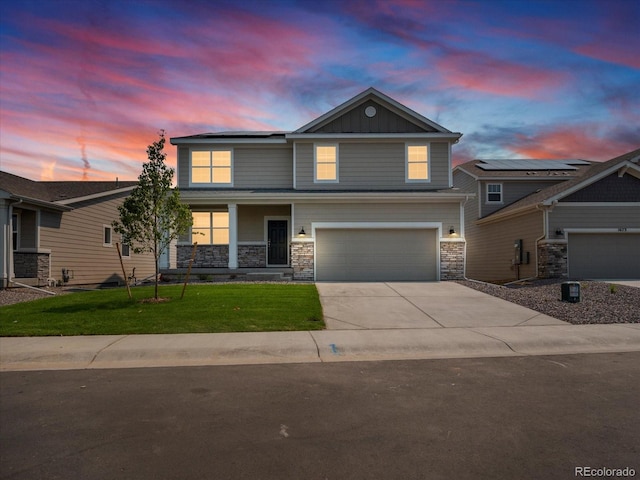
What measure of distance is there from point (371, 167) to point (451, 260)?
17.7 ft

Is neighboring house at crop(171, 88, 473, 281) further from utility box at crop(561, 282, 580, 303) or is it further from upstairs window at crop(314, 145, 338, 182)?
utility box at crop(561, 282, 580, 303)

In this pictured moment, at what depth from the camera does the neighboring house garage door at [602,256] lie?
19.8 meters

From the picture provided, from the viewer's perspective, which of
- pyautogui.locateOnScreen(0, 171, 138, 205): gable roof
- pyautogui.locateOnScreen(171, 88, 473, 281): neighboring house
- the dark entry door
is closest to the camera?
pyautogui.locateOnScreen(0, 171, 138, 205): gable roof

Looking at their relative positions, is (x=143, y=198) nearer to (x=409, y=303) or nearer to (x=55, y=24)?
(x=55, y=24)

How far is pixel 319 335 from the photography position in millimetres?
9492

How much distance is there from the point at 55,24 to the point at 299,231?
35.4ft

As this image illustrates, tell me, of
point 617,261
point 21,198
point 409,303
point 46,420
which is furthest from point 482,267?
point 46,420

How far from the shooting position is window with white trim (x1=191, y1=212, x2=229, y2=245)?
2128 cm

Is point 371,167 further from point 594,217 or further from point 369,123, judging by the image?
point 594,217

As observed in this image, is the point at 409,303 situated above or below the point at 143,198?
below

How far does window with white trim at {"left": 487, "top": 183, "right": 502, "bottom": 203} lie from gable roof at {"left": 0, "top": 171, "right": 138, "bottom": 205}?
1962 centimetres

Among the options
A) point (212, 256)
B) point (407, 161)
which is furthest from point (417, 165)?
point (212, 256)

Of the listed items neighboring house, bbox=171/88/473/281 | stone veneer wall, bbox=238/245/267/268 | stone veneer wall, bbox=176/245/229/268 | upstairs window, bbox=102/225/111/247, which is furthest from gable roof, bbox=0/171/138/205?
stone veneer wall, bbox=238/245/267/268

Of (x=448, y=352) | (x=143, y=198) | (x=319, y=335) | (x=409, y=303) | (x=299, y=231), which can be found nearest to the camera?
(x=448, y=352)
